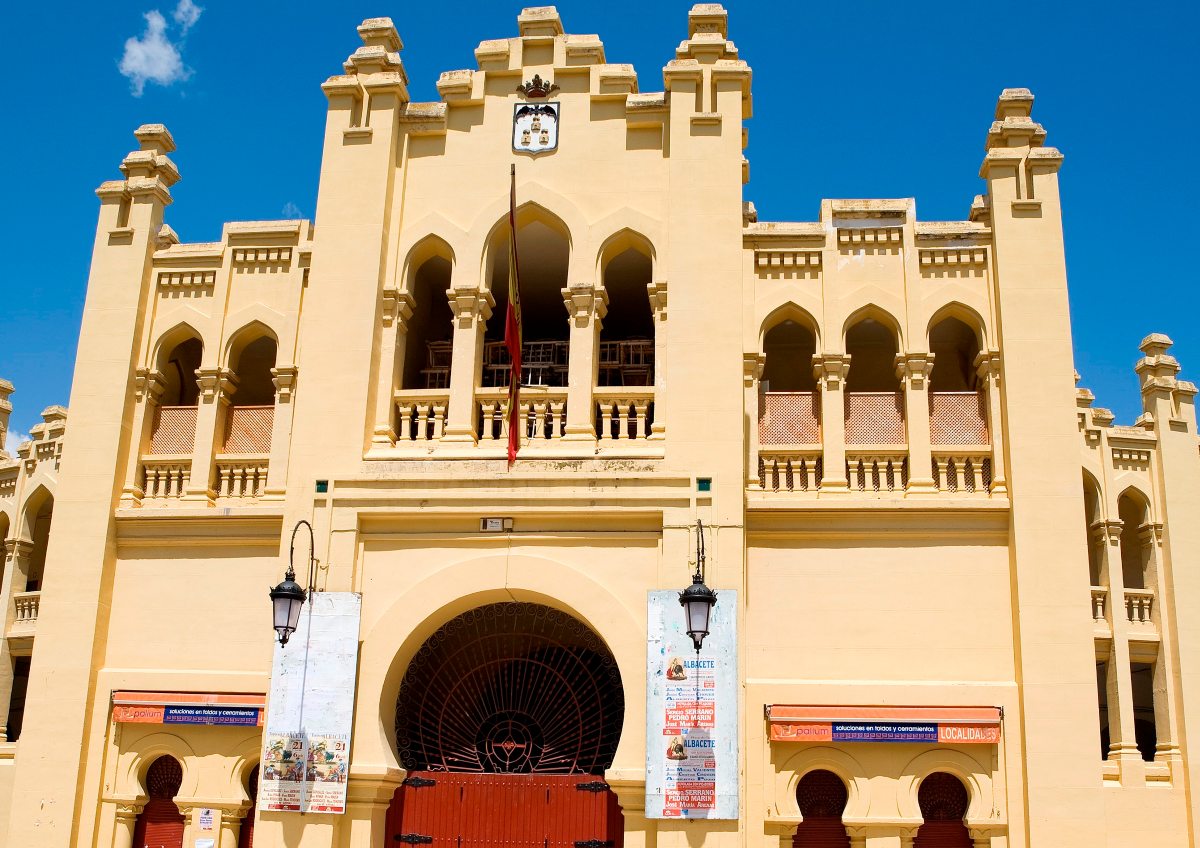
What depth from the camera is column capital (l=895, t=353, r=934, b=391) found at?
1609 cm

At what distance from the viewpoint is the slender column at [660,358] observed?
15289 mm

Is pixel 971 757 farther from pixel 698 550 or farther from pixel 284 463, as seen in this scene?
pixel 284 463

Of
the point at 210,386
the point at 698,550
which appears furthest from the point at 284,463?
the point at 698,550

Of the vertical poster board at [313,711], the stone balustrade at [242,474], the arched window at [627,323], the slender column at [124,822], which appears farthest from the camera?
the arched window at [627,323]

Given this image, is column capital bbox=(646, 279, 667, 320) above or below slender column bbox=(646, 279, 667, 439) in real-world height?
above

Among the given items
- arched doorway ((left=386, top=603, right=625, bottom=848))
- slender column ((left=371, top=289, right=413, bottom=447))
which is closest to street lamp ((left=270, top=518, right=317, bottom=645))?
arched doorway ((left=386, top=603, right=625, bottom=848))

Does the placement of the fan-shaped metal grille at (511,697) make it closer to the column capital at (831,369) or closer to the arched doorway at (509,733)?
the arched doorway at (509,733)

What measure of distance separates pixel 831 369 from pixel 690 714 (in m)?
5.01

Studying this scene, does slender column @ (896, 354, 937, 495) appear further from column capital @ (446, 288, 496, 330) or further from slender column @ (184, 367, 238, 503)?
slender column @ (184, 367, 238, 503)

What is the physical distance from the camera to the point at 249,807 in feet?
51.2

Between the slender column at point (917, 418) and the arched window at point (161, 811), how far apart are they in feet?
32.9

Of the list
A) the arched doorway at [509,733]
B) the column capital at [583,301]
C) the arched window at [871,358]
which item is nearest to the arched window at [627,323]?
the column capital at [583,301]

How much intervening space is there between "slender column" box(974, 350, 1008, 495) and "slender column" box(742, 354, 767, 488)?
2.79 meters

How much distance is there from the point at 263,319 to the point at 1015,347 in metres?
9.92
